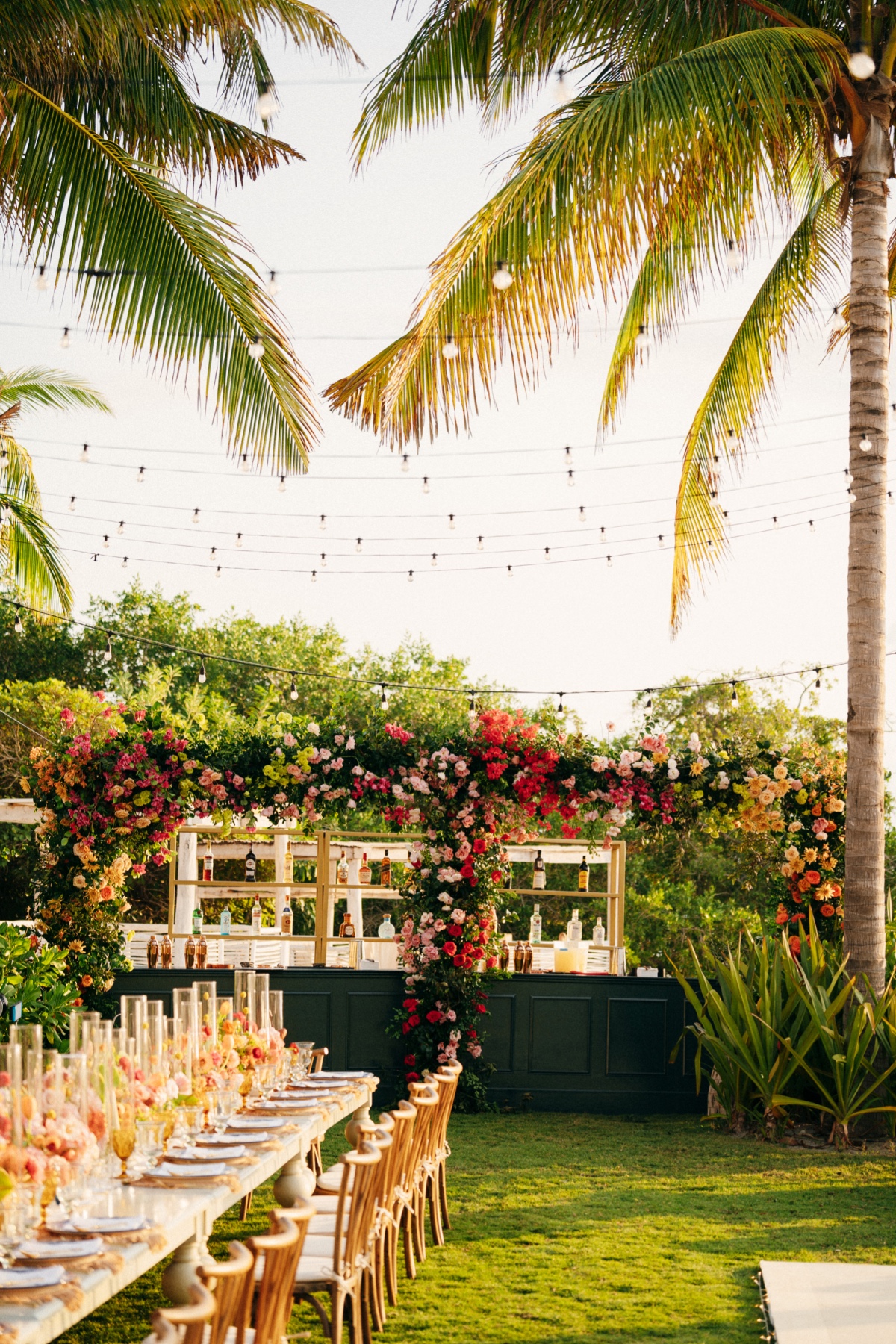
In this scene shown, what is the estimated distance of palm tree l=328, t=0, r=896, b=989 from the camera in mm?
6755

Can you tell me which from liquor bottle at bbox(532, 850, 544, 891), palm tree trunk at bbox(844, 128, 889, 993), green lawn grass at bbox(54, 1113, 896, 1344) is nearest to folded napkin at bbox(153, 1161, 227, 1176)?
green lawn grass at bbox(54, 1113, 896, 1344)

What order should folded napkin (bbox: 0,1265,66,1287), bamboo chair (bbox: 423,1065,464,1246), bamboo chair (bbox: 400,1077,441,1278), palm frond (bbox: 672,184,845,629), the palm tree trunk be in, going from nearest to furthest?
folded napkin (bbox: 0,1265,66,1287), bamboo chair (bbox: 400,1077,441,1278), bamboo chair (bbox: 423,1065,464,1246), the palm tree trunk, palm frond (bbox: 672,184,845,629)

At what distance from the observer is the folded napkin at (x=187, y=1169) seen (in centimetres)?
414

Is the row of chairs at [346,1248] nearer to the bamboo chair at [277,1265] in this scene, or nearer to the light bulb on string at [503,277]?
the bamboo chair at [277,1265]

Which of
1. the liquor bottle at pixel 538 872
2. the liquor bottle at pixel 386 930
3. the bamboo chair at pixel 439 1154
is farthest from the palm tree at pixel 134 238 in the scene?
the liquor bottle at pixel 386 930

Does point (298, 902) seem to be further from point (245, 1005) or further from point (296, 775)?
point (245, 1005)

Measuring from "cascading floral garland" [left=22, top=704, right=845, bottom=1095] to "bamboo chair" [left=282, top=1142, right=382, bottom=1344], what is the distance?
5.71 m

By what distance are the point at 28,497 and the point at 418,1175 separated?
30.3 feet

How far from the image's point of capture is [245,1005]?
234 inches

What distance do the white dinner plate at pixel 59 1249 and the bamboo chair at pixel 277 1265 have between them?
40 cm

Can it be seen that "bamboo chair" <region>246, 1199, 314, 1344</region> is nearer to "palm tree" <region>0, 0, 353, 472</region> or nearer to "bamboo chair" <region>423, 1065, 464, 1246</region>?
"bamboo chair" <region>423, 1065, 464, 1246</region>

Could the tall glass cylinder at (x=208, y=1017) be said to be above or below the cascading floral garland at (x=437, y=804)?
below

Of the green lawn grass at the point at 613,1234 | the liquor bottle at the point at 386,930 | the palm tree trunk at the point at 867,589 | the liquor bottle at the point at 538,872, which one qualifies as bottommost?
the green lawn grass at the point at 613,1234

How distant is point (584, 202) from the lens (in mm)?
6785
